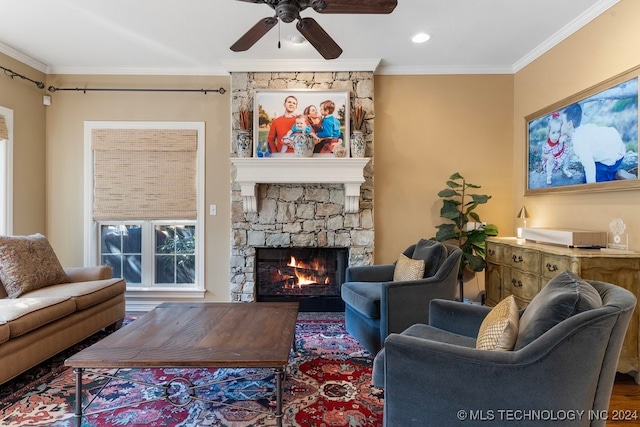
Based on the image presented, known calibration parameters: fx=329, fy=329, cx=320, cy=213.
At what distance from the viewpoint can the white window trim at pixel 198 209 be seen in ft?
12.7

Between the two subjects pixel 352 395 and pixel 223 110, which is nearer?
pixel 352 395

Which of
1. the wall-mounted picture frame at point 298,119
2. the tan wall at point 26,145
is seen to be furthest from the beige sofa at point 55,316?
the wall-mounted picture frame at point 298,119

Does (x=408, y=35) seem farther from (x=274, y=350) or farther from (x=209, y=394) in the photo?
(x=209, y=394)

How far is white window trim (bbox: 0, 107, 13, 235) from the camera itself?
11.3 ft

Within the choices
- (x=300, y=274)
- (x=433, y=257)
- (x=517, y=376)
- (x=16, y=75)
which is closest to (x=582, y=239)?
(x=433, y=257)

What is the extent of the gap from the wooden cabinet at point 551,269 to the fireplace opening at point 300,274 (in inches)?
63.5

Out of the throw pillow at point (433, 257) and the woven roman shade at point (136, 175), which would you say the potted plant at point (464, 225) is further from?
the woven roman shade at point (136, 175)

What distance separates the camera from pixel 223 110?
12.8ft

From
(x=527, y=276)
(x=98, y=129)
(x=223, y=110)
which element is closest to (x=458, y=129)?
(x=527, y=276)

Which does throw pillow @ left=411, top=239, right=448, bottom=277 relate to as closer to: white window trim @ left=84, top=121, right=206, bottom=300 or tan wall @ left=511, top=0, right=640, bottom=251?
tan wall @ left=511, top=0, right=640, bottom=251

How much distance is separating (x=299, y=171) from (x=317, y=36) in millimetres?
1497

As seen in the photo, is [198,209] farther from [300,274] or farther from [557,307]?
[557,307]

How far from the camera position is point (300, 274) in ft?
12.9

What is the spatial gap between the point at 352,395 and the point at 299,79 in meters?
3.15
